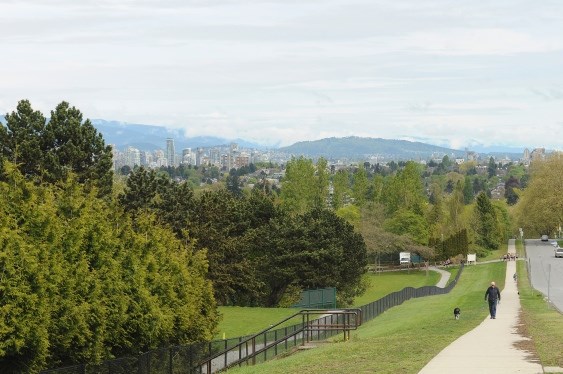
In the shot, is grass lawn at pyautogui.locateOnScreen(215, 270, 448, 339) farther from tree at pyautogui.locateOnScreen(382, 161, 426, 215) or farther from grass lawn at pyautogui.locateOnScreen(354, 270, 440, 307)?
tree at pyautogui.locateOnScreen(382, 161, 426, 215)

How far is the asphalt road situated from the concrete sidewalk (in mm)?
19928

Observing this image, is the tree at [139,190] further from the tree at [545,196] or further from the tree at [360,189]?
the tree at [545,196]

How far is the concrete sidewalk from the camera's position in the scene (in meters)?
23.0

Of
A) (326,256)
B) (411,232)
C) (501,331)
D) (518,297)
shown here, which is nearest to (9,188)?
(501,331)

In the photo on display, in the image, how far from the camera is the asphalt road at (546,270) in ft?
231

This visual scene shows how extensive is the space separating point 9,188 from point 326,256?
50749 mm

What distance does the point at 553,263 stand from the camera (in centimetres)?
11506

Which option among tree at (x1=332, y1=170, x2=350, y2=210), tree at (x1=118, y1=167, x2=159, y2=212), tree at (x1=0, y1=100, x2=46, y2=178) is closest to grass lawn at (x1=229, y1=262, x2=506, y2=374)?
tree at (x1=0, y1=100, x2=46, y2=178)

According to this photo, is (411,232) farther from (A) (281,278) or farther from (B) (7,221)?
(B) (7,221)

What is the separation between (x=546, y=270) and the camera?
10425cm

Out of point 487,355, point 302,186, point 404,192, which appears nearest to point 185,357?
point 487,355

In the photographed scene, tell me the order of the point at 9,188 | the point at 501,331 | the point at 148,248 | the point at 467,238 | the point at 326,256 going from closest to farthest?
1. the point at 9,188
2. the point at 501,331
3. the point at 148,248
4. the point at 326,256
5. the point at 467,238

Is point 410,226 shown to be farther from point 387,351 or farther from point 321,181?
point 387,351

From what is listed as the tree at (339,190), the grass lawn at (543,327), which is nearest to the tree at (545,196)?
the tree at (339,190)
